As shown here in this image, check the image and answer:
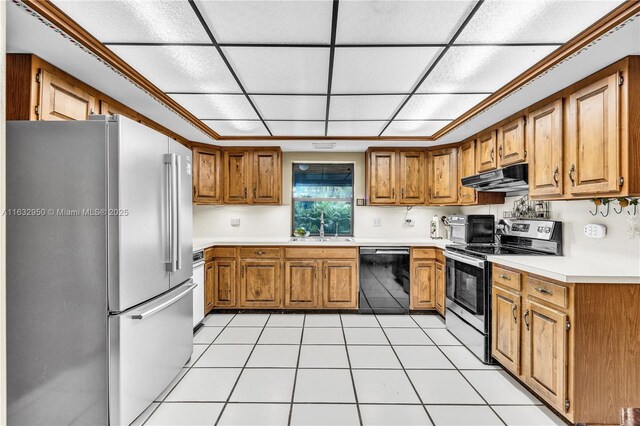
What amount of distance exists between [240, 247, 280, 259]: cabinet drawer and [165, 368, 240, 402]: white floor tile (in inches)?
59.4

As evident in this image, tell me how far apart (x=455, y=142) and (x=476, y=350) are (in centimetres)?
233

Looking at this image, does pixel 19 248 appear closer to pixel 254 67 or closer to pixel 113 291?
pixel 113 291

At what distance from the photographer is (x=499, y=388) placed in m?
2.20

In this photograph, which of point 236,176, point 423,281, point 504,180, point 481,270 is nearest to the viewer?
point 481,270

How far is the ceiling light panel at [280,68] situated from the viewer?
1821 mm

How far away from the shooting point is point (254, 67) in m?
2.00

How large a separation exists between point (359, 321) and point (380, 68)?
2.62 metres

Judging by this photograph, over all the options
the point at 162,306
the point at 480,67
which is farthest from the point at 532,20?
the point at 162,306

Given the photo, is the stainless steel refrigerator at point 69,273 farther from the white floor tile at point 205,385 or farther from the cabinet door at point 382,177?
the cabinet door at point 382,177

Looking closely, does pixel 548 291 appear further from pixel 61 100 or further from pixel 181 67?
pixel 61 100

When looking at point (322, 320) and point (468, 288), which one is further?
point (322, 320)

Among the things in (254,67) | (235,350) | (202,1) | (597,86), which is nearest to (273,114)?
(254,67)

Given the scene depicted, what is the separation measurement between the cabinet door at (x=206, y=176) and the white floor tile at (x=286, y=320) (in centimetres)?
161

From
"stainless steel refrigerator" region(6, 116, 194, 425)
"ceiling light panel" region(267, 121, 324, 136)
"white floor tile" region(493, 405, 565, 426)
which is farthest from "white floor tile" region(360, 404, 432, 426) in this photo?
"ceiling light panel" region(267, 121, 324, 136)
